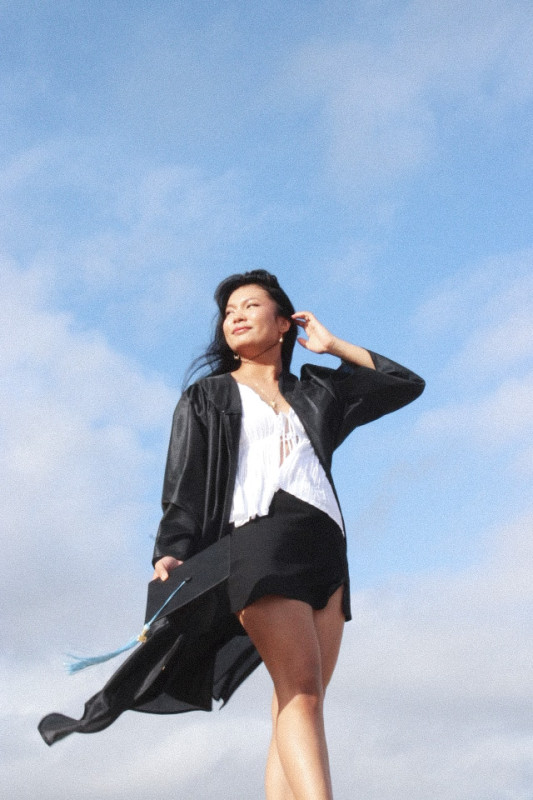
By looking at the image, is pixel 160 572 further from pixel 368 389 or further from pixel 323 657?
pixel 368 389

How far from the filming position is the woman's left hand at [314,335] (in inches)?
190

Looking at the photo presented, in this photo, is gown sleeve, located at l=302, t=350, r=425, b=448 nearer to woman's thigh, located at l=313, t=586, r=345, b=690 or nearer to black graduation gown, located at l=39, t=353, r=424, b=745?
black graduation gown, located at l=39, t=353, r=424, b=745

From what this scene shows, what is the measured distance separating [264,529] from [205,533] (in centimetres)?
30

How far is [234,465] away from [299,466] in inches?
10.7

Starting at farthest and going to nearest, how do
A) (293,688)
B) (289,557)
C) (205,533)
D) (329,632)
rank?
(205,533)
(329,632)
(289,557)
(293,688)

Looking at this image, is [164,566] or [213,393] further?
[213,393]

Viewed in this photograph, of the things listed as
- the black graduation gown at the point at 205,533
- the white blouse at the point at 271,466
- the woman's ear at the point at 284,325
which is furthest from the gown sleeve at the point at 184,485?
the woman's ear at the point at 284,325

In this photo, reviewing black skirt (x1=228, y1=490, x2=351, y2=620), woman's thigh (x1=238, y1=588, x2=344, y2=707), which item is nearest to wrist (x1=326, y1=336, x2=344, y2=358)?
black skirt (x1=228, y1=490, x2=351, y2=620)

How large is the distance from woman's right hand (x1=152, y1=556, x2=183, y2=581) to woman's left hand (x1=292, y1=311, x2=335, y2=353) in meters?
1.20

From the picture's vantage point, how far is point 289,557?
414cm

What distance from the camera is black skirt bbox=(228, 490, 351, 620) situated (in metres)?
4.04

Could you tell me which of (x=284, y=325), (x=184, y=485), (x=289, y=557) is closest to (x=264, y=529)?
(x=289, y=557)

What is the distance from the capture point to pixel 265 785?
4.12 metres

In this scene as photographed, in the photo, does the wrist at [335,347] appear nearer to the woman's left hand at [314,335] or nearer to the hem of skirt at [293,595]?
the woman's left hand at [314,335]
